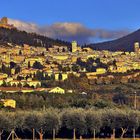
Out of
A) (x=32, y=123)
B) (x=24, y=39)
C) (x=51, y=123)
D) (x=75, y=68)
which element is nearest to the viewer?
→ (x=32, y=123)

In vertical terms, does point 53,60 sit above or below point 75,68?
above

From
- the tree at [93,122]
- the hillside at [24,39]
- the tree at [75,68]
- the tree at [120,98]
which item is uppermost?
A: the hillside at [24,39]

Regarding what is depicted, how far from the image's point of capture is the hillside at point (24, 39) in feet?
532

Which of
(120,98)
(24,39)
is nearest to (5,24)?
(24,39)

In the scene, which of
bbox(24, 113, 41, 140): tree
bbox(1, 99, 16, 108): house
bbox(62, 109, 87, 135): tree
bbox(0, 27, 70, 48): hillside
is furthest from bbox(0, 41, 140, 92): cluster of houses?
bbox(24, 113, 41, 140): tree

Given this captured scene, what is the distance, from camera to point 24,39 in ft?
550

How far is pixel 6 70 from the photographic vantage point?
12481 centimetres

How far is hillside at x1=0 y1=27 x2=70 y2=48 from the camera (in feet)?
532

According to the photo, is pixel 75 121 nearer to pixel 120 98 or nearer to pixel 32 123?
pixel 32 123

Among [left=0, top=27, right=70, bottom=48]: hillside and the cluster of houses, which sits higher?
[left=0, top=27, right=70, bottom=48]: hillside

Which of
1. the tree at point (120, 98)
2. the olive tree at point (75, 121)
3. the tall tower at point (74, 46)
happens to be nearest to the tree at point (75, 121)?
the olive tree at point (75, 121)

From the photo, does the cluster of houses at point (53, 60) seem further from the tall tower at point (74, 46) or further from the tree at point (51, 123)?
the tree at point (51, 123)

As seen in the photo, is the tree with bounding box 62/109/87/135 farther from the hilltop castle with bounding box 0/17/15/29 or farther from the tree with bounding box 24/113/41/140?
the hilltop castle with bounding box 0/17/15/29

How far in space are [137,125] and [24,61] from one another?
98.9 meters
